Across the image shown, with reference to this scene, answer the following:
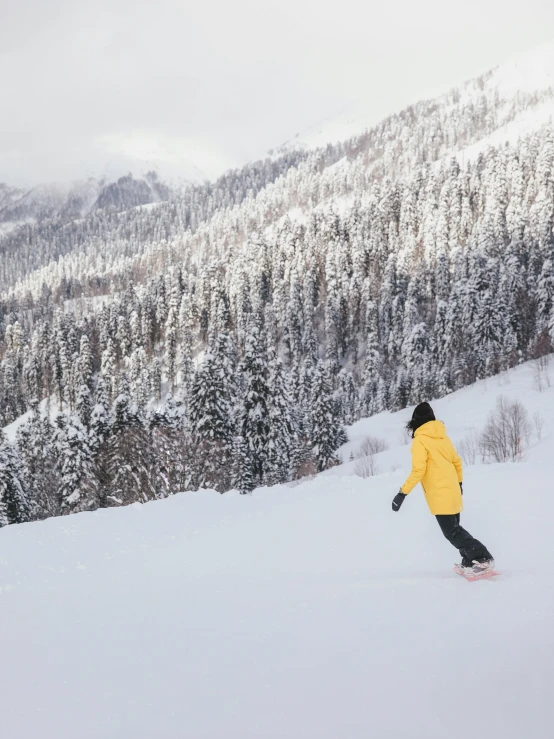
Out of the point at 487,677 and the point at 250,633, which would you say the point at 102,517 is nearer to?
the point at 250,633

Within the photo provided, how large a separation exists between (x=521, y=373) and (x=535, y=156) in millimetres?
76739

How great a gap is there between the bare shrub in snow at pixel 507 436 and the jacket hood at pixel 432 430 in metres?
17.0

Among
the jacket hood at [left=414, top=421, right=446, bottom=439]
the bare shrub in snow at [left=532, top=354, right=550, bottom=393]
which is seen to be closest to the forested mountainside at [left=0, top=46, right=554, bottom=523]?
the bare shrub in snow at [left=532, top=354, right=550, bottom=393]

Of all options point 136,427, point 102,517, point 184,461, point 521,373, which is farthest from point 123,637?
point 521,373

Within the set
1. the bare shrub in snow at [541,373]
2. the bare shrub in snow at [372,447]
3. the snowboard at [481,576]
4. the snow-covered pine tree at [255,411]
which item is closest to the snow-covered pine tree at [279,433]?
the snow-covered pine tree at [255,411]

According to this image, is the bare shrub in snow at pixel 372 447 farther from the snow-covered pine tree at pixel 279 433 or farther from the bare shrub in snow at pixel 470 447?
the bare shrub in snow at pixel 470 447

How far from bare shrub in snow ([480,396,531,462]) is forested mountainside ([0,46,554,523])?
1575cm

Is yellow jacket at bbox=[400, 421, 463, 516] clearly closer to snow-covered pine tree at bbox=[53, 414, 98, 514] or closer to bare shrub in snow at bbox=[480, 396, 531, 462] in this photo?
bare shrub in snow at bbox=[480, 396, 531, 462]

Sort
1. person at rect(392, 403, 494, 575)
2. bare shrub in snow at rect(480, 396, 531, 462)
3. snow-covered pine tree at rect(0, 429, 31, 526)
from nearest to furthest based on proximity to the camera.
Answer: person at rect(392, 403, 494, 575) < bare shrub in snow at rect(480, 396, 531, 462) < snow-covered pine tree at rect(0, 429, 31, 526)

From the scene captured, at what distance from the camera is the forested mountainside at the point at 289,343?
33.4 metres

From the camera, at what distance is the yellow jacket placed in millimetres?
5488

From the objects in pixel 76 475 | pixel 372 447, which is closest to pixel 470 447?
pixel 372 447

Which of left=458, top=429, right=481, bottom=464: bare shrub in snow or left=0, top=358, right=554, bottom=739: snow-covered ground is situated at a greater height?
left=0, top=358, right=554, bottom=739: snow-covered ground

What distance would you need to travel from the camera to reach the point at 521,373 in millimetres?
44125
